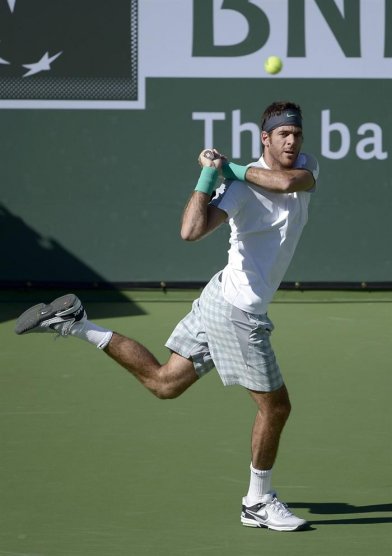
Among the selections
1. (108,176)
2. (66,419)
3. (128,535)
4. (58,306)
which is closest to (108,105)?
(108,176)

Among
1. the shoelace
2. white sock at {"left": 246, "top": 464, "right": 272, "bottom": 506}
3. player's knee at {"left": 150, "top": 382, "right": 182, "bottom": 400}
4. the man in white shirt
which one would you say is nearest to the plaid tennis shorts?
the man in white shirt

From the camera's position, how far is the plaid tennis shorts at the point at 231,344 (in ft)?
16.7

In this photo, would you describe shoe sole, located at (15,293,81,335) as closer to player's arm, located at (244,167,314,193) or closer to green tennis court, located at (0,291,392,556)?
green tennis court, located at (0,291,392,556)

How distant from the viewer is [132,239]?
33.5 ft

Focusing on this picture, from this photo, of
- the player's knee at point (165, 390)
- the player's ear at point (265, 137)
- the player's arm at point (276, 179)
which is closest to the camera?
the player's arm at point (276, 179)

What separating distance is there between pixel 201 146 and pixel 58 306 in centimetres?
481

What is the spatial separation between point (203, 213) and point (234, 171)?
0.78 feet

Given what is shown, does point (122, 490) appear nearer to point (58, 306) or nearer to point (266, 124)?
point (58, 306)

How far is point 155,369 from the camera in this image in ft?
17.7

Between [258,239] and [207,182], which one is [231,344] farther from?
[207,182]

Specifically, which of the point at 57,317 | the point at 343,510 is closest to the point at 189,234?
the point at 57,317

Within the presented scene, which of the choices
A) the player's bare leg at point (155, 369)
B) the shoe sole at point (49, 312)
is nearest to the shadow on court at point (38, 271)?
the shoe sole at point (49, 312)

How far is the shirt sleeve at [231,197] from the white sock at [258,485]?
3.36 feet

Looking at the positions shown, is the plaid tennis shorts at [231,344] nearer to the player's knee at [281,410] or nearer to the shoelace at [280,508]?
the player's knee at [281,410]
